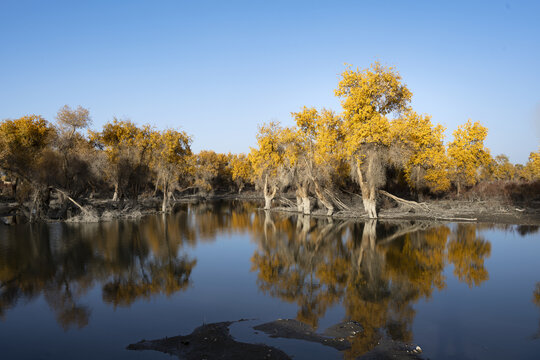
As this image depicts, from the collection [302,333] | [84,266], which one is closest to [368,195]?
[84,266]

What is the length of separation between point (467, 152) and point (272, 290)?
34.9 metres

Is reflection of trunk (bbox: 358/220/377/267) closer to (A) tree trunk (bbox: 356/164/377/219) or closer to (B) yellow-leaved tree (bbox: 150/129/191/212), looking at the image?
(A) tree trunk (bbox: 356/164/377/219)

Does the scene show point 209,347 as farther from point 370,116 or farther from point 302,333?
point 370,116

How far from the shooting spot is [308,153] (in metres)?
37.3

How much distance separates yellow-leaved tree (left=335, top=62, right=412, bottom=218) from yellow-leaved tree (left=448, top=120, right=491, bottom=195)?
1158 cm

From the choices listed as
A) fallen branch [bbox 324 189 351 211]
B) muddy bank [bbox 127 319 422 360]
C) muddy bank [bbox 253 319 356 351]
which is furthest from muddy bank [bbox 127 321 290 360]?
fallen branch [bbox 324 189 351 211]

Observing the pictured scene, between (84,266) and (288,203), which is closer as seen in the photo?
(84,266)

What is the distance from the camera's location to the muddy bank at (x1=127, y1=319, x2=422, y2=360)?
7652 mm

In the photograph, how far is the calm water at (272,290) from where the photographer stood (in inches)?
340

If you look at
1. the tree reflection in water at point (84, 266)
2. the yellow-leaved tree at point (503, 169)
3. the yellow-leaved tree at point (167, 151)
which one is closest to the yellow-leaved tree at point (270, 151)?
the yellow-leaved tree at point (167, 151)

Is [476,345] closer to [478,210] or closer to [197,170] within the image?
[478,210]

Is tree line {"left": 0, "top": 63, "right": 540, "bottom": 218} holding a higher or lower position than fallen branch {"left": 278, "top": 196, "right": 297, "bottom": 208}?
higher

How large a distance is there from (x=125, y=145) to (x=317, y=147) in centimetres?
1844

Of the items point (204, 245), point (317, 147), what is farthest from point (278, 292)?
point (317, 147)
